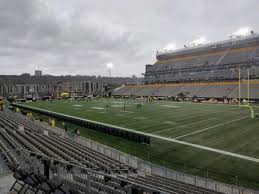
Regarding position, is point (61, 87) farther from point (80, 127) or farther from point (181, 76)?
point (80, 127)

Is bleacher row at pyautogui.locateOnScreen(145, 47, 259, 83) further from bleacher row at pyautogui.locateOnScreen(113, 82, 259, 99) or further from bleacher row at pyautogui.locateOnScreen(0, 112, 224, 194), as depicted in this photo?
bleacher row at pyautogui.locateOnScreen(0, 112, 224, 194)

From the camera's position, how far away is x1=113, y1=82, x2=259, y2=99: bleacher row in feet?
203

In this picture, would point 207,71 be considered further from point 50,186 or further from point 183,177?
point 50,186

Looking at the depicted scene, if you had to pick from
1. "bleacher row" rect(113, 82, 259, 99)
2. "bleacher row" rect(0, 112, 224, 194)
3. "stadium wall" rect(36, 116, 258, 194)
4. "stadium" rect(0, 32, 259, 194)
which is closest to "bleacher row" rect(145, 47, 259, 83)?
"bleacher row" rect(113, 82, 259, 99)

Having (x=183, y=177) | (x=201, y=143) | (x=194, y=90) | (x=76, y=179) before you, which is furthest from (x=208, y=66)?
(x=76, y=179)

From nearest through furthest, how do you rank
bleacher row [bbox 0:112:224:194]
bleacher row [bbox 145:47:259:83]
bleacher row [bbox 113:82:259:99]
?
1. bleacher row [bbox 0:112:224:194]
2. bleacher row [bbox 113:82:259:99]
3. bleacher row [bbox 145:47:259:83]

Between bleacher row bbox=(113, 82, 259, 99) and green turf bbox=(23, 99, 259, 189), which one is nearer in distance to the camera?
green turf bbox=(23, 99, 259, 189)

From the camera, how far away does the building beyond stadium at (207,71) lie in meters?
69.1

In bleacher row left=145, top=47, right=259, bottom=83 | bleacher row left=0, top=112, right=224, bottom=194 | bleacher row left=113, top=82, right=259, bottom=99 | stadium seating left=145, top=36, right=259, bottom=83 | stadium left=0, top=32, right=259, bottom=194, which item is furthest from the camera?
stadium seating left=145, top=36, right=259, bottom=83

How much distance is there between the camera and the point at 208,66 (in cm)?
8981

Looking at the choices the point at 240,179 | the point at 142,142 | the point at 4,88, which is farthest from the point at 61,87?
the point at 240,179

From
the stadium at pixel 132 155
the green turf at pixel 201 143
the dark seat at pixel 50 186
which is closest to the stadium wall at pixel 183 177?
the stadium at pixel 132 155

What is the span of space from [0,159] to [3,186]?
3525mm

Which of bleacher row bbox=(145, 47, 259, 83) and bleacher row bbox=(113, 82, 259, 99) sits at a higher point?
bleacher row bbox=(145, 47, 259, 83)
